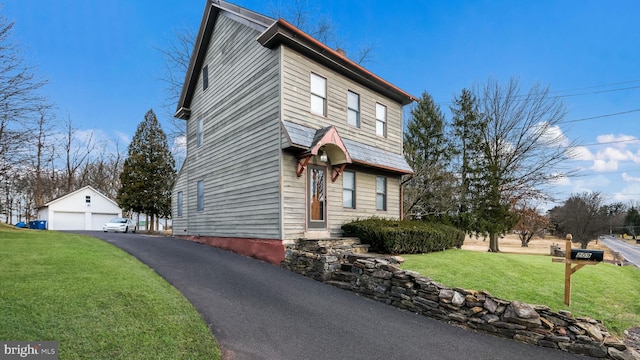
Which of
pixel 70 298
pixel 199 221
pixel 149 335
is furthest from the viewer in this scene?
pixel 199 221

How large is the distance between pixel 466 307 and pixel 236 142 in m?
9.40

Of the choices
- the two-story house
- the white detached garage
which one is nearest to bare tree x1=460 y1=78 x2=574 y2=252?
the two-story house

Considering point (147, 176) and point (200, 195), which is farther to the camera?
point (147, 176)

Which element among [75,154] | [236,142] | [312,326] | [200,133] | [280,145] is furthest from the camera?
[75,154]

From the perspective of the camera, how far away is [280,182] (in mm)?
9844

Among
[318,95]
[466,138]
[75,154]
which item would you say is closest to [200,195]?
[318,95]

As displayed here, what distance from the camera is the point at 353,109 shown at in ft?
41.8

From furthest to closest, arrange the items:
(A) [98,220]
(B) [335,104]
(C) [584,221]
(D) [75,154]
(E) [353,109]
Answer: (D) [75,154] → (A) [98,220] → (C) [584,221] → (E) [353,109] → (B) [335,104]

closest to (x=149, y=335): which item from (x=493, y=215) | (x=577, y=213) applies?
(x=493, y=215)

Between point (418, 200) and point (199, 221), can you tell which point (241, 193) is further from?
point (418, 200)

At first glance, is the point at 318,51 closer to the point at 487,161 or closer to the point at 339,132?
the point at 339,132

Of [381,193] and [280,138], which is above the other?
[280,138]

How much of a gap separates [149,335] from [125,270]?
12.7 feet

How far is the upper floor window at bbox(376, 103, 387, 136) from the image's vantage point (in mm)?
13859
